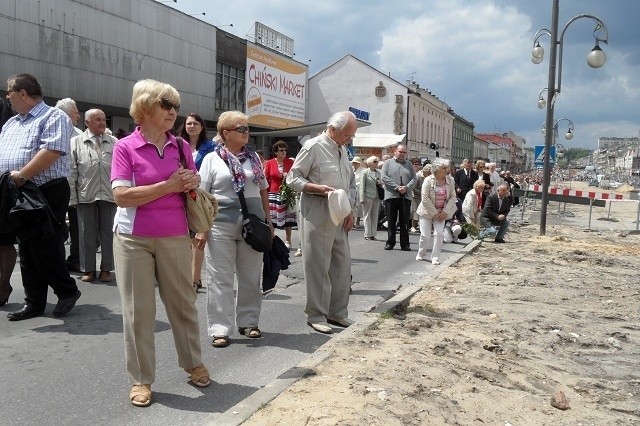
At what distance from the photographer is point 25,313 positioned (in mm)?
6086

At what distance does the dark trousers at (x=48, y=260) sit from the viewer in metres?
5.92

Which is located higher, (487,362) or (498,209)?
(498,209)

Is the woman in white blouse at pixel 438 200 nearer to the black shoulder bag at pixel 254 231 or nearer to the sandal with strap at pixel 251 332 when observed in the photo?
the sandal with strap at pixel 251 332

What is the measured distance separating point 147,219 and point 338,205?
212 centimetres

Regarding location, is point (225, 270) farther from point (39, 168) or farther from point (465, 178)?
point (465, 178)

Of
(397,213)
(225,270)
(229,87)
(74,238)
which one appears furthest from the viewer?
(229,87)

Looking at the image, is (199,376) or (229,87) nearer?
(199,376)

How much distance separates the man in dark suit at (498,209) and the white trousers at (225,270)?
10273 mm

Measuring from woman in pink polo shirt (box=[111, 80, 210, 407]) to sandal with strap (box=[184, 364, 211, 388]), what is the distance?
33cm

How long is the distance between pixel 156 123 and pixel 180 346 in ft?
4.70

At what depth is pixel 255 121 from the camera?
38594mm

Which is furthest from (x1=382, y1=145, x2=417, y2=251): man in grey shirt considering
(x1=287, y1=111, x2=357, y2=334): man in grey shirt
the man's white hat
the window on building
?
the window on building

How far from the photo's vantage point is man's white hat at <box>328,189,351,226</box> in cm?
575

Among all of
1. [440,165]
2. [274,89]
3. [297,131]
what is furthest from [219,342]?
[274,89]
